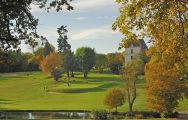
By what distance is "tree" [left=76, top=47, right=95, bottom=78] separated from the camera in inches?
4889

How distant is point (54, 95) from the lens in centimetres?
8819

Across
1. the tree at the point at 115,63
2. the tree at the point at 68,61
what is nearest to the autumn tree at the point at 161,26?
the tree at the point at 68,61

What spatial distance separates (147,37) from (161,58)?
2.09m

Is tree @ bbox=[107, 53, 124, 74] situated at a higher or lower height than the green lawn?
higher

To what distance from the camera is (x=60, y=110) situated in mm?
65750

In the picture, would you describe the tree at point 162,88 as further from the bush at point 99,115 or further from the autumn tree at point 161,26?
the autumn tree at point 161,26

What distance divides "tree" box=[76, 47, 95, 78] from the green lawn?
1033 centimetres

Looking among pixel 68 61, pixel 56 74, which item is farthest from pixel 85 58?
pixel 56 74

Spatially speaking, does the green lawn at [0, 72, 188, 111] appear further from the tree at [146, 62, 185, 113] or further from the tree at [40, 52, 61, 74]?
the tree at [146, 62, 185, 113]

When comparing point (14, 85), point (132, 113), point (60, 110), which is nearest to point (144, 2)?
point (132, 113)

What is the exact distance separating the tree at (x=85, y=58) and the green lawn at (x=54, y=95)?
33.9ft

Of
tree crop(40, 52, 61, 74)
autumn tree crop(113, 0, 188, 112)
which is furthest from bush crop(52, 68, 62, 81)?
autumn tree crop(113, 0, 188, 112)

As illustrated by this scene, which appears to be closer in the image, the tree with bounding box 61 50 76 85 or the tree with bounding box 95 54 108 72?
the tree with bounding box 61 50 76 85

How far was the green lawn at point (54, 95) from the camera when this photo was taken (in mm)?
69787
